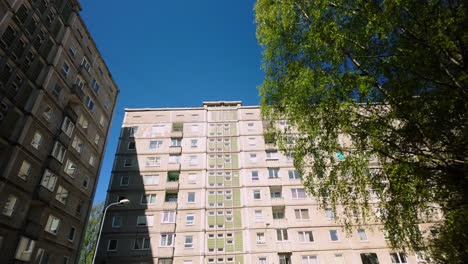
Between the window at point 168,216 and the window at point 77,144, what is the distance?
1239 cm

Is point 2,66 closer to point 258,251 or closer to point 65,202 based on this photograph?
point 65,202

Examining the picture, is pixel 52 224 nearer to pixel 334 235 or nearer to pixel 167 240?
pixel 167 240

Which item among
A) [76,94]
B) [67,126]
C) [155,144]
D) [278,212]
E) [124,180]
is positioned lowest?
[278,212]

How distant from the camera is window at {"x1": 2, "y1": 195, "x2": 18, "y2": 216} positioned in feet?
62.6

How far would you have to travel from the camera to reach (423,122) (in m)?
10.0

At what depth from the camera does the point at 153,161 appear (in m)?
39.0

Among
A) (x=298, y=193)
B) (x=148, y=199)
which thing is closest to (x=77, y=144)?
(x=148, y=199)

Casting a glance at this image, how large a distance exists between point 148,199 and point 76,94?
1525 cm

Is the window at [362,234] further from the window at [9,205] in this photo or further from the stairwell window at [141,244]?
the window at [9,205]

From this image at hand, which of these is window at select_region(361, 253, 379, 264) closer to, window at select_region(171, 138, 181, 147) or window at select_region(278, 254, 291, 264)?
window at select_region(278, 254, 291, 264)

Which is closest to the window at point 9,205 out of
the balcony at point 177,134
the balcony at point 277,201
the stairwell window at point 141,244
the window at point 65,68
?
the window at point 65,68

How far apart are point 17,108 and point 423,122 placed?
25.4 metres

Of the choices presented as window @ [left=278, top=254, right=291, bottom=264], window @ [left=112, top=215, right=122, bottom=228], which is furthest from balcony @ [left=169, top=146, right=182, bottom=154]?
window @ [left=278, top=254, right=291, bottom=264]

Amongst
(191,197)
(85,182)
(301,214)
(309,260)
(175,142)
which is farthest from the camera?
(175,142)
